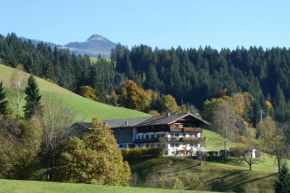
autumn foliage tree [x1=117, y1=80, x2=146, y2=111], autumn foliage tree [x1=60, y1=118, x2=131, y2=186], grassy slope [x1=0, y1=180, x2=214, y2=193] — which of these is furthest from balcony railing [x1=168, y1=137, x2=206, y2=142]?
autumn foliage tree [x1=117, y1=80, x2=146, y2=111]

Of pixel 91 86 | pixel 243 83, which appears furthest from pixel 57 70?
pixel 243 83

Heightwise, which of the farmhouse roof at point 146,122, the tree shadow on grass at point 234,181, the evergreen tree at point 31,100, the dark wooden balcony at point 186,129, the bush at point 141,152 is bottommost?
the tree shadow on grass at point 234,181

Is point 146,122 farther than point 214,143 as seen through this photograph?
No

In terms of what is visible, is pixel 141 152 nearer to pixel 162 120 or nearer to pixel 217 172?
pixel 162 120

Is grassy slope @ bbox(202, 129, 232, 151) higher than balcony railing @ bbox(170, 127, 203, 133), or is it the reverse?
balcony railing @ bbox(170, 127, 203, 133)

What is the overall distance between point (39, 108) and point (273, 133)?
39598 millimetres

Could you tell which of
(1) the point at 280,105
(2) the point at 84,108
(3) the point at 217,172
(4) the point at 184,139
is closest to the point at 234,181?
(3) the point at 217,172

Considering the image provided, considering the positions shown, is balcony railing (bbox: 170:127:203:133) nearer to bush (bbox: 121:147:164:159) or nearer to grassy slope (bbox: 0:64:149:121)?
bush (bbox: 121:147:164:159)

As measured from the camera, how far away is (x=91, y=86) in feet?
504

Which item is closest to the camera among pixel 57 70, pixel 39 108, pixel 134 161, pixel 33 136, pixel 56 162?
pixel 56 162

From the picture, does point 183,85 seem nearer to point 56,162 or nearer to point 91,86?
point 91,86

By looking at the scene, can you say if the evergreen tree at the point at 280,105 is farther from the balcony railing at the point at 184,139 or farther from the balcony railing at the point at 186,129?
the balcony railing at the point at 184,139

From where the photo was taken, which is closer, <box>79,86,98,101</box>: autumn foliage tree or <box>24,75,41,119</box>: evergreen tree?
<box>24,75,41,119</box>: evergreen tree

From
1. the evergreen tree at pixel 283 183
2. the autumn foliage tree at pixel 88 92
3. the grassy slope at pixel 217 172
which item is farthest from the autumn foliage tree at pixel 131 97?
the evergreen tree at pixel 283 183
